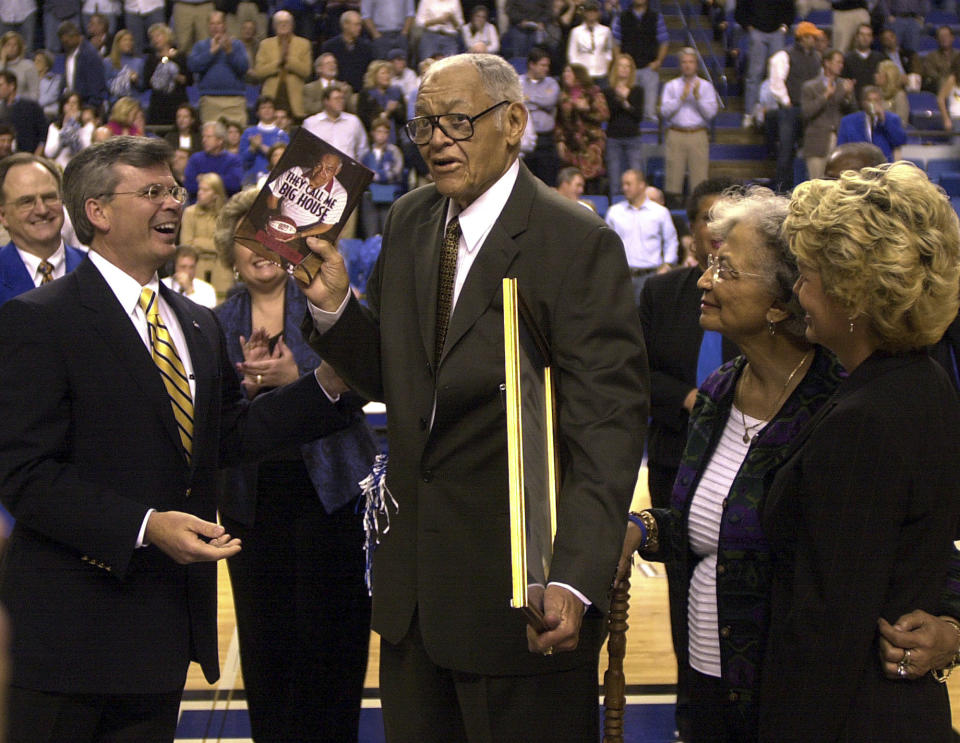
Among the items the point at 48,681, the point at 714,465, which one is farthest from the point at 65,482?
the point at 714,465

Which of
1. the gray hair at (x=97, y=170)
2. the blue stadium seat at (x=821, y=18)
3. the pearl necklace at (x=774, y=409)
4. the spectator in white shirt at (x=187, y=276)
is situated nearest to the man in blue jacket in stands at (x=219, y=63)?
the spectator in white shirt at (x=187, y=276)

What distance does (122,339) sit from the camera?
222 cm

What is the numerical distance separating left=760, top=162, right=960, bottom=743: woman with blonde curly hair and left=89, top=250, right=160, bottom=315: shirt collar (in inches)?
50.5

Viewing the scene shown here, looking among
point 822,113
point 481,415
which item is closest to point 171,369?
point 481,415

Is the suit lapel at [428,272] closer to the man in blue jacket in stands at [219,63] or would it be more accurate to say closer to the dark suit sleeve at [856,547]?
the dark suit sleeve at [856,547]

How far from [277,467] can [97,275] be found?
35.1 inches

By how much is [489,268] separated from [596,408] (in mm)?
307

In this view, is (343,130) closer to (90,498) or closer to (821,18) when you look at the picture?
(821,18)

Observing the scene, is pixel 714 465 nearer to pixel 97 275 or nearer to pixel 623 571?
pixel 623 571

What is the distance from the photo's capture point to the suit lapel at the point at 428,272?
6.66ft

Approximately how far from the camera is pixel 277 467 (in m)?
3.01

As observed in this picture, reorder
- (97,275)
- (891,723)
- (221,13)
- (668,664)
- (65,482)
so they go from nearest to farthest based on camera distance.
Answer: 1. (891,723)
2. (65,482)
3. (97,275)
4. (668,664)
5. (221,13)

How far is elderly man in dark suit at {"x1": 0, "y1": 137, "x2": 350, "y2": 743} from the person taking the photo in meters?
2.10

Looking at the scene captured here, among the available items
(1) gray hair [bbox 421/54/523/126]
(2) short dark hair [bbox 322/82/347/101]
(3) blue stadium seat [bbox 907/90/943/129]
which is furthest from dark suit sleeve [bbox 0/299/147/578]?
(3) blue stadium seat [bbox 907/90/943/129]
